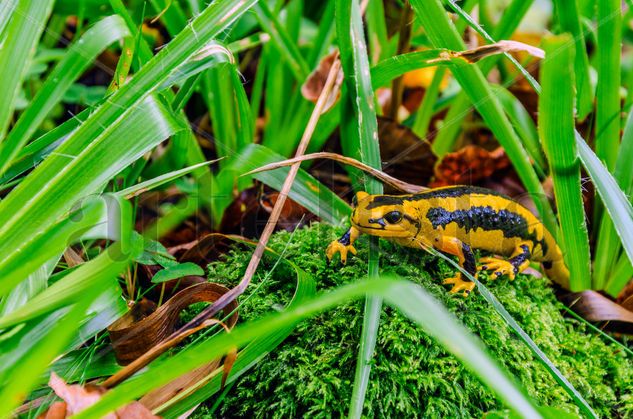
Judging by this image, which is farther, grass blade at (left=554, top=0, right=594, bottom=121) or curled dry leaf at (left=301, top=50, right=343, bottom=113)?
curled dry leaf at (left=301, top=50, right=343, bottom=113)

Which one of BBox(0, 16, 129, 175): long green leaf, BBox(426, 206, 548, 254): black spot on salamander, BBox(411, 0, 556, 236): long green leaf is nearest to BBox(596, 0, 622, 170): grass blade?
BBox(411, 0, 556, 236): long green leaf

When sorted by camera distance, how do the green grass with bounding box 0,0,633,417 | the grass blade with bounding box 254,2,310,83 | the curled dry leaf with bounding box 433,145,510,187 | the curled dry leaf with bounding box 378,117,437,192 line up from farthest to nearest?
1. the curled dry leaf with bounding box 433,145,510,187
2. the curled dry leaf with bounding box 378,117,437,192
3. the grass blade with bounding box 254,2,310,83
4. the green grass with bounding box 0,0,633,417

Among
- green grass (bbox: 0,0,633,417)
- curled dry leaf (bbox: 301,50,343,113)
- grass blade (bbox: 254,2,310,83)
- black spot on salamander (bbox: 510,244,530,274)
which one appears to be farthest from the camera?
curled dry leaf (bbox: 301,50,343,113)

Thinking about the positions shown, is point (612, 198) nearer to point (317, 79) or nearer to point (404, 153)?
point (404, 153)

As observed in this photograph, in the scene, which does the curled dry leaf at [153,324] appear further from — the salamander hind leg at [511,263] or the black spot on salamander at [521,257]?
the black spot on salamander at [521,257]

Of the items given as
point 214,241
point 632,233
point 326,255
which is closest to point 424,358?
point 326,255

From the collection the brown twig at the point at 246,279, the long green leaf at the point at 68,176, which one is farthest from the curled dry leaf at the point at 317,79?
the long green leaf at the point at 68,176

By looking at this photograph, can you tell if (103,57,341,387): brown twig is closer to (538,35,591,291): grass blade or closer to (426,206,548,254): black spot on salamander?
(426,206,548,254): black spot on salamander

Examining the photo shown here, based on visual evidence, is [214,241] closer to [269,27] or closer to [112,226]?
[112,226]
